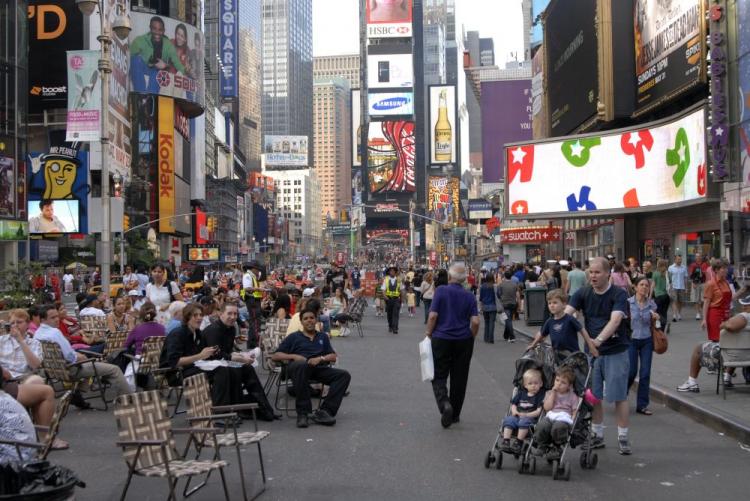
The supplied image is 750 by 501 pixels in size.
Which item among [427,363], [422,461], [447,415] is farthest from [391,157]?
[422,461]

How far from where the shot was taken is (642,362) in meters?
10.1

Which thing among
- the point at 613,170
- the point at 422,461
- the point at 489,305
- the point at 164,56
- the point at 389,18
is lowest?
the point at 422,461

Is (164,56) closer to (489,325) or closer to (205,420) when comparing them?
(489,325)

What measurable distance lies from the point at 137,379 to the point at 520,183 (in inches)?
1213

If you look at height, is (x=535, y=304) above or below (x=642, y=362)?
below

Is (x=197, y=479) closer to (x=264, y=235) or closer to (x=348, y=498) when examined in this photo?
(x=348, y=498)

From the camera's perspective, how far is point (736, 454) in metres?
8.11

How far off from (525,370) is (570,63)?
3705 cm

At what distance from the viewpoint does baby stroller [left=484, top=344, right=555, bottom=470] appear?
7.46 m

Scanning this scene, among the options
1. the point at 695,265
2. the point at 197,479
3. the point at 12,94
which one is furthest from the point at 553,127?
the point at 197,479

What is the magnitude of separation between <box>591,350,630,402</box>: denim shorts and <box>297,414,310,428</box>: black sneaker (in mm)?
3163

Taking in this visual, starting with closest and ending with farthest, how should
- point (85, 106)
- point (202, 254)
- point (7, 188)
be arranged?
point (85, 106) < point (7, 188) < point (202, 254)

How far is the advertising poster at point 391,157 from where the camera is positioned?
174875 millimetres

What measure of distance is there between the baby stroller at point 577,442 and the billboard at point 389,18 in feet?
592
